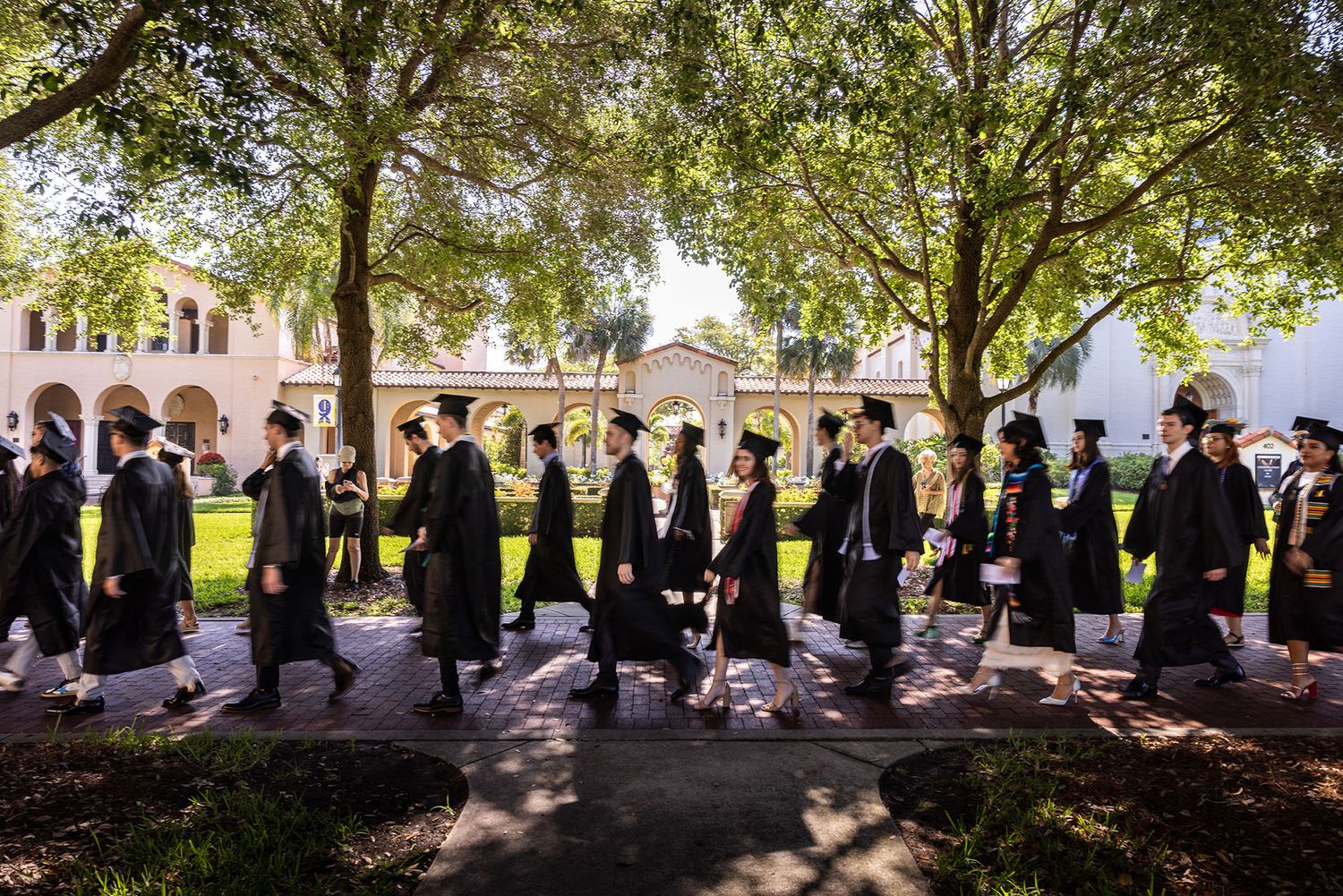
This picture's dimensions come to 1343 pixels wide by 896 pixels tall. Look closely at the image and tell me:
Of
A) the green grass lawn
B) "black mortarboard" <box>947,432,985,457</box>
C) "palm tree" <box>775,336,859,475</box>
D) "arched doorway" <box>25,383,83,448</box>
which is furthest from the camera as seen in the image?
"palm tree" <box>775,336,859,475</box>

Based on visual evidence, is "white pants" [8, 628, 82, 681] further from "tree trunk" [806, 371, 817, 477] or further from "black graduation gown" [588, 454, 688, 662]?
"tree trunk" [806, 371, 817, 477]

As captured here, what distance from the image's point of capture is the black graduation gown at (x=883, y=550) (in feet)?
17.7

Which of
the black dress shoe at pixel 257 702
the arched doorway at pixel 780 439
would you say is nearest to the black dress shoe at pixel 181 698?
the black dress shoe at pixel 257 702

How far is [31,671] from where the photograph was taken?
607 cm

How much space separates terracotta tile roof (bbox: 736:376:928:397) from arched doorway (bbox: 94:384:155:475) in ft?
80.0

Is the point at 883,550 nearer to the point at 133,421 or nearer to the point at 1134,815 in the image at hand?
the point at 1134,815

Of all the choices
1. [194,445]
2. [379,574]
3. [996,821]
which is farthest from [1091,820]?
[194,445]

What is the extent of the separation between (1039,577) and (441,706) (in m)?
3.88

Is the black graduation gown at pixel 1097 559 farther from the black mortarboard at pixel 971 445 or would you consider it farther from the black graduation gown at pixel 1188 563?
the black graduation gown at pixel 1188 563

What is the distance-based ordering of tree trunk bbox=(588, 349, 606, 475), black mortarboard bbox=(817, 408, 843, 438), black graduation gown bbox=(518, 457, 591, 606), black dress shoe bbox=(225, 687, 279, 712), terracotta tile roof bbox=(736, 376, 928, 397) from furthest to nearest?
1. terracotta tile roof bbox=(736, 376, 928, 397)
2. tree trunk bbox=(588, 349, 606, 475)
3. black graduation gown bbox=(518, 457, 591, 606)
4. black mortarboard bbox=(817, 408, 843, 438)
5. black dress shoe bbox=(225, 687, 279, 712)

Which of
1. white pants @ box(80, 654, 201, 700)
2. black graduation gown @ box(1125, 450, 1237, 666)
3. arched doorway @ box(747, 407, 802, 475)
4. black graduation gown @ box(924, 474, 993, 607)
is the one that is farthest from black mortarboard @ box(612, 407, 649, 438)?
arched doorway @ box(747, 407, 802, 475)

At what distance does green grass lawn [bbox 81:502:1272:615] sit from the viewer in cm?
903

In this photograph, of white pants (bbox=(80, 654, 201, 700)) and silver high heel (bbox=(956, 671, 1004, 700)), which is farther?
silver high heel (bbox=(956, 671, 1004, 700))

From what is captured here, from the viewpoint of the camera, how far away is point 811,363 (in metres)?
35.3
